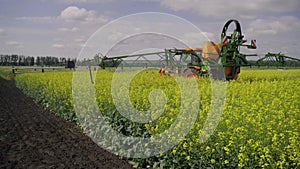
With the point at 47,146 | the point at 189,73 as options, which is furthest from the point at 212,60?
the point at 47,146

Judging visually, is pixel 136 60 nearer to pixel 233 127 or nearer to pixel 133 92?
pixel 133 92

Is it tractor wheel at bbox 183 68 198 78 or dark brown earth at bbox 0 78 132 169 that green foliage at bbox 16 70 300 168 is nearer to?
dark brown earth at bbox 0 78 132 169

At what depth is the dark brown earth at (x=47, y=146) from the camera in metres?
6.65

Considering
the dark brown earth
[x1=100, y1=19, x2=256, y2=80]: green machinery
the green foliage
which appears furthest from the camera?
[x1=100, y1=19, x2=256, y2=80]: green machinery

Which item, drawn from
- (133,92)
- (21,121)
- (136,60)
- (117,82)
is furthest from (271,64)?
(21,121)

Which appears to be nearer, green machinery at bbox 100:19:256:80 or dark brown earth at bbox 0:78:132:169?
dark brown earth at bbox 0:78:132:169

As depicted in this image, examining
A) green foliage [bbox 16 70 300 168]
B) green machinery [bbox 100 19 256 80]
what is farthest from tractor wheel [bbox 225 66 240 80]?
green foliage [bbox 16 70 300 168]

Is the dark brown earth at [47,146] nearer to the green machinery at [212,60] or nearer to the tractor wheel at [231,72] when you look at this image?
the green machinery at [212,60]

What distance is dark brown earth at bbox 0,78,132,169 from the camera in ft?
21.8

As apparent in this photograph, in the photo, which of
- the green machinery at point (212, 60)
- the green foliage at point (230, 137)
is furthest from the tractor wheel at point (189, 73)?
the green foliage at point (230, 137)

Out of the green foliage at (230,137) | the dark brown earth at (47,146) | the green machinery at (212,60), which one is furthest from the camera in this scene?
the green machinery at (212,60)

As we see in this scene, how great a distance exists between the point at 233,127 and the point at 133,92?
140 inches

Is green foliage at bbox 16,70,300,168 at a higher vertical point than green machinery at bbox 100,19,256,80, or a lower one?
lower

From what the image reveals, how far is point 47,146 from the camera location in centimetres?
779
